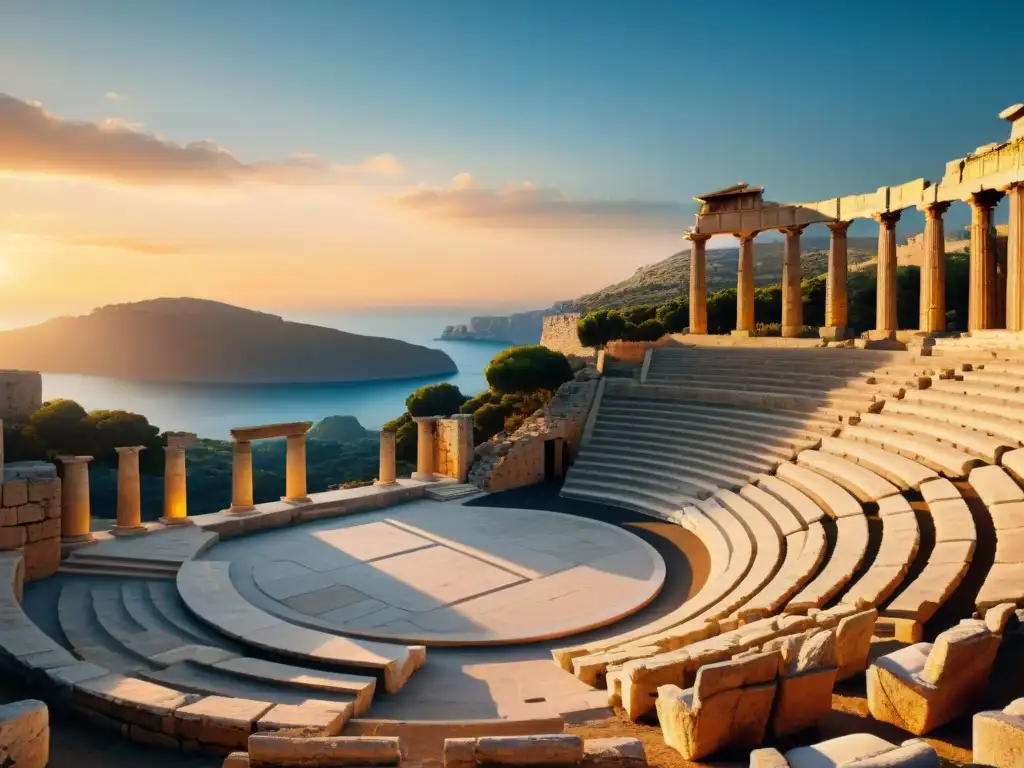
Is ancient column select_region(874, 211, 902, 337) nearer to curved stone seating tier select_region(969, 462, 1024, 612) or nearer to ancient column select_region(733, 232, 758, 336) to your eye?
ancient column select_region(733, 232, 758, 336)

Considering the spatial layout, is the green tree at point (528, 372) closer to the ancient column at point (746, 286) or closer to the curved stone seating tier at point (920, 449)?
the ancient column at point (746, 286)

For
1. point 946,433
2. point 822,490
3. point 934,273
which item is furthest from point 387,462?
point 934,273

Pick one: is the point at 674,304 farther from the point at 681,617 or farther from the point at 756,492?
the point at 681,617

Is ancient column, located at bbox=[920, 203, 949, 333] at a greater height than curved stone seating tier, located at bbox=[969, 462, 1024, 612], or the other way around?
ancient column, located at bbox=[920, 203, 949, 333]

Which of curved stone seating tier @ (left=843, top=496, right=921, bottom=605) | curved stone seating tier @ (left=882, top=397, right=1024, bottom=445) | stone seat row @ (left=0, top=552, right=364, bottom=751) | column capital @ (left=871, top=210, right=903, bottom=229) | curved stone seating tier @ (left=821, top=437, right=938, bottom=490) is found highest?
column capital @ (left=871, top=210, right=903, bottom=229)

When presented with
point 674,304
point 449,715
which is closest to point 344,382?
point 674,304

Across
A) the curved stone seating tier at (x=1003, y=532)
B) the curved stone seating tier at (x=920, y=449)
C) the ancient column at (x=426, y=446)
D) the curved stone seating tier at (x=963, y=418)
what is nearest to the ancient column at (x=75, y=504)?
the ancient column at (x=426, y=446)

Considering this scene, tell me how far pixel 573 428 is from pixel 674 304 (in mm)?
22896

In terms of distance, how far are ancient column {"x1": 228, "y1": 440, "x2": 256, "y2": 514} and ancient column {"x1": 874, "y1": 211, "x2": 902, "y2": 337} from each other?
20.9 metres

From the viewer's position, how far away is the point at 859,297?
4562 centimetres

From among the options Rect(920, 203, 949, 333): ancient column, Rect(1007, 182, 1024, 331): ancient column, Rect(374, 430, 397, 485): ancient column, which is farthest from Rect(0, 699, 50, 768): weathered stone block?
Rect(920, 203, 949, 333): ancient column

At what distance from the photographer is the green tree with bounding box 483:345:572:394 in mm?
33219

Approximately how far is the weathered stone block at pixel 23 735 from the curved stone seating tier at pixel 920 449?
13.5 metres

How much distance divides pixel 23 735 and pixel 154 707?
167 centimetres
